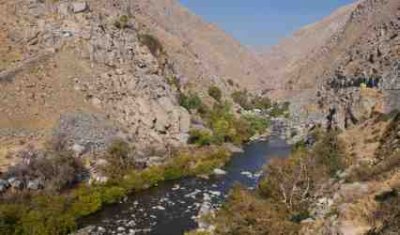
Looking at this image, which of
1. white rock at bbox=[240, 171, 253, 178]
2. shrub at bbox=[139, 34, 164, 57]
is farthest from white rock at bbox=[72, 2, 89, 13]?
white rock at bbox=[240, 171, 253, 178]

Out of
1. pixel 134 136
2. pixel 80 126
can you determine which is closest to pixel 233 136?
pixel 134 136

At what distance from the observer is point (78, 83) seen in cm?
7556

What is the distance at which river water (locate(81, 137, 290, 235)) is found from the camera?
1931 inches

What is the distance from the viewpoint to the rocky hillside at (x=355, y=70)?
7356 cm

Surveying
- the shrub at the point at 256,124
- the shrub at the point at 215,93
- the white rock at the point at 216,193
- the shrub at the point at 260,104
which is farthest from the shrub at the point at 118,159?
the shrub at the point at 260,104

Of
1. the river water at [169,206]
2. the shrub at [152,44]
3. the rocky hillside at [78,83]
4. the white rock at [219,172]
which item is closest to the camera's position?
the river water at [169,206]

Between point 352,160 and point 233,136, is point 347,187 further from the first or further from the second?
point 233,136

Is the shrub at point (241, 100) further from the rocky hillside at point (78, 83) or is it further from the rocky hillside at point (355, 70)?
the rocky hillside at point (78, 83)

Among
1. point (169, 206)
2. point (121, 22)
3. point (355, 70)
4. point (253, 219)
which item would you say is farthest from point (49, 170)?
point (355, 70)

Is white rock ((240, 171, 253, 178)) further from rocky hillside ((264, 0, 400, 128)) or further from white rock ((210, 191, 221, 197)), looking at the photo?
rocky hillside ((264, 0, 400, 128))

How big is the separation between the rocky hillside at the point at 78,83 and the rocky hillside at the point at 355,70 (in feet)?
81.2

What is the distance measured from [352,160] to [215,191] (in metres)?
17.7

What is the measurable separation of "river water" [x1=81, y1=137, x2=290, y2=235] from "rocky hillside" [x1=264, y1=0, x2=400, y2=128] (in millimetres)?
16036

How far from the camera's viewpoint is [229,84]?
16712 centimetres
